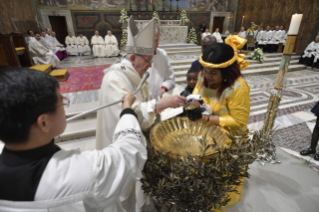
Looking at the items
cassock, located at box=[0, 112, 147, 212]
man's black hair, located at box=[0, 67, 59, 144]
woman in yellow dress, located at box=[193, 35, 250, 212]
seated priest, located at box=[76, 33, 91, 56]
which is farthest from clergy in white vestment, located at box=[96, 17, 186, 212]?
seated priest, located at box=[76, 33, 91, 56]

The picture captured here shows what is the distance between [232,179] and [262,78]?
776cm

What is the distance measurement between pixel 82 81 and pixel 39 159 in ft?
19.1

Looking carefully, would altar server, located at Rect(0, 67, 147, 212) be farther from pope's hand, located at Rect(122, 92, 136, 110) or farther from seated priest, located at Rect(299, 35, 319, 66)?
seated priest, located at Rect(299, 35, 319, 66)

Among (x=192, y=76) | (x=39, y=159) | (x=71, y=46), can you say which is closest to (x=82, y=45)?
(x=71, y=46)

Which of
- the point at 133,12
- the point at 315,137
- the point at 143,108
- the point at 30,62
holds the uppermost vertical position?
the point at 133,12

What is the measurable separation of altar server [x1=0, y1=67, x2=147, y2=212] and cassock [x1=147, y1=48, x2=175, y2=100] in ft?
6.55

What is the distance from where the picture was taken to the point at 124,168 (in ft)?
2.75

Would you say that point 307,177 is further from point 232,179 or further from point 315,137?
point 232,179

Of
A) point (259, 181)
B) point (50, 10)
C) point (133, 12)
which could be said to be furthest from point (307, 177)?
point (50, 10)

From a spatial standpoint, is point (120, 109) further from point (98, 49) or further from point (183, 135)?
point (98, 49)

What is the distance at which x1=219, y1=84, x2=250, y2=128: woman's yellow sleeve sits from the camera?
165 cm

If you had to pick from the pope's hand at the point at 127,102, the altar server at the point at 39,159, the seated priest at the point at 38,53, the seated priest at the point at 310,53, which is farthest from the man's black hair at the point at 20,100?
the seated priest at the point at 310,53

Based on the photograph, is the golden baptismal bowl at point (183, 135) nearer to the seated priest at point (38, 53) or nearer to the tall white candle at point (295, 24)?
the tall white candle at point (295, 24)

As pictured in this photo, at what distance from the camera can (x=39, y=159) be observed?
723 mm
